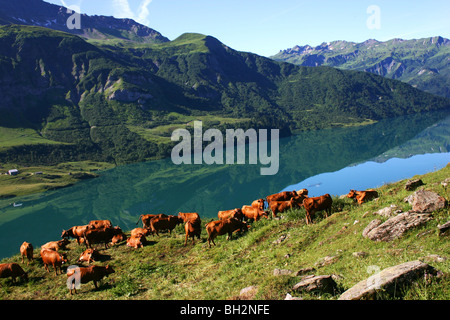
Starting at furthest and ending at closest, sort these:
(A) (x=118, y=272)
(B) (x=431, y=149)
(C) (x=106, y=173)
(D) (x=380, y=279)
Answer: (C) (x=106, y=173) → (B) (x=431, y=149) → (A) (x=118, y=272) → (D) (x=380, y=279)

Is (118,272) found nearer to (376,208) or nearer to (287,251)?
(287,251)

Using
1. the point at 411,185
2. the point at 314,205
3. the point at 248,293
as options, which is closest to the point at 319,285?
the point at 248,293

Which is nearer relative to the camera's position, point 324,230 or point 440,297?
point 440,297

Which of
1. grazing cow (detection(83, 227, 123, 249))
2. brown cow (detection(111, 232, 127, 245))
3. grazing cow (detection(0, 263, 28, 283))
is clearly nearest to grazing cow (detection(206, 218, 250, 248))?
brown cow (detection(111, 232, 127, 245))

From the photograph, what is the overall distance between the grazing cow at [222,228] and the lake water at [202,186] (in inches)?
2411

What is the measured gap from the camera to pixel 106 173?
18650 centimetres

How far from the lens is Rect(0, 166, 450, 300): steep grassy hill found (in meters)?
9.20

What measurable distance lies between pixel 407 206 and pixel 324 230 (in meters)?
4.04

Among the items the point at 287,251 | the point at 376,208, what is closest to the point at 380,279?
the point at 287,251

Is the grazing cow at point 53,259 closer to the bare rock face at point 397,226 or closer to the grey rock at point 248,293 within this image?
the grey rock at point 248,293

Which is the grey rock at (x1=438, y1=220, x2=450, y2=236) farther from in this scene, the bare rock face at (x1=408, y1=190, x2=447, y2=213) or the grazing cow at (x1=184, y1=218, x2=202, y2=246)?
the grazing cow at (x1=184, y1=218, x2=202, y2=246)

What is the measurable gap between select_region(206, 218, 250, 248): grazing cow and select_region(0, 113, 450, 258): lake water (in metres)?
61.2

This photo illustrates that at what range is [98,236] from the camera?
20.3m

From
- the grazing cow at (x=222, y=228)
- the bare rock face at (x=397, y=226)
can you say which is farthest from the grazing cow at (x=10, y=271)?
the bare rock face at (x=397, y=226)
